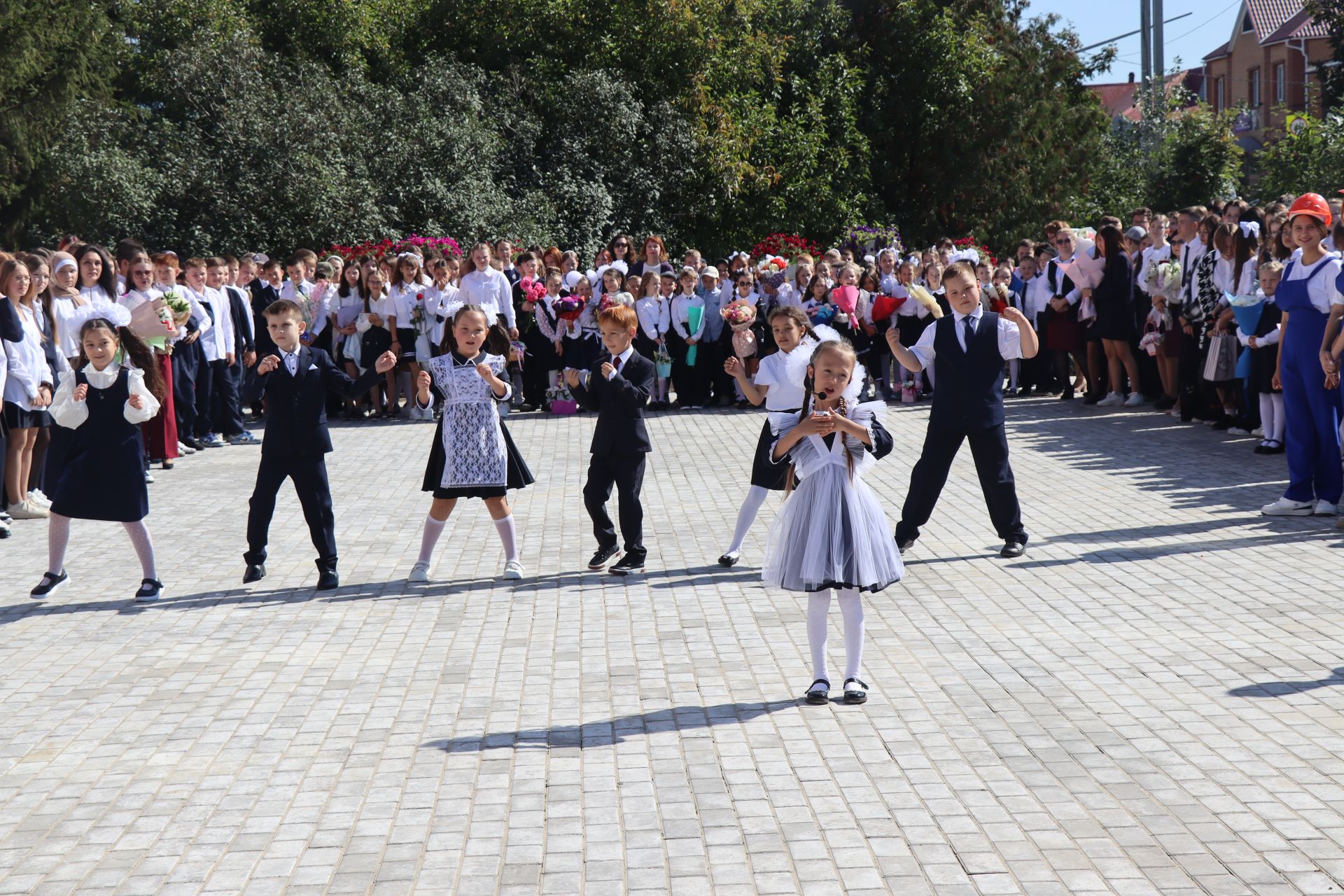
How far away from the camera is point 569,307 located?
59.0 feet

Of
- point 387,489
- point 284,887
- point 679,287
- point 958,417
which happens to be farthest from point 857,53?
point 284,887

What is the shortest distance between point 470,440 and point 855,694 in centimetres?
359

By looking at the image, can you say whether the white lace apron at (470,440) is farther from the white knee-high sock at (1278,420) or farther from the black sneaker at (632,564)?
the white knee-high sock at (1278,420)

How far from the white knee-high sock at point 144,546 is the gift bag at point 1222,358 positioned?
32.7 feet

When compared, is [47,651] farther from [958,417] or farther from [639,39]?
[639,39]

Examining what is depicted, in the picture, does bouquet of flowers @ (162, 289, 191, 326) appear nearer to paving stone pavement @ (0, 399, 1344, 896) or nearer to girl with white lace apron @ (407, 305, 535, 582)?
paving stone pavement @ (0, 399, 1344, 896)

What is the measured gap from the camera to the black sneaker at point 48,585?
8.34 meters

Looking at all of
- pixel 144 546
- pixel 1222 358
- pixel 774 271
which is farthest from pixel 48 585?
pixel 774 271

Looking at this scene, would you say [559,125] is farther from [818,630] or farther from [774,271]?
[818,630]

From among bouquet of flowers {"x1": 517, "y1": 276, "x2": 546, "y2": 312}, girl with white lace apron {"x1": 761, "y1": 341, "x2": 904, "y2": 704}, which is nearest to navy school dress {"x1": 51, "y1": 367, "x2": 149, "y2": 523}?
girl with white lace apron {"x1": 761, "y1": 341, "x2": 904, "y2": 704}

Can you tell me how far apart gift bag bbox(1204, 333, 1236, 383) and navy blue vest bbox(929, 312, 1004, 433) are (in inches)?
221

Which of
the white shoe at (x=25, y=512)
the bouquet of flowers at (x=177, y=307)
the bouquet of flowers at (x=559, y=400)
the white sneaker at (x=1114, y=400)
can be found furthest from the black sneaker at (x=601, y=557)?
the white sneaker at (x=1114, y=400)

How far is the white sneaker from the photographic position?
17047 mm

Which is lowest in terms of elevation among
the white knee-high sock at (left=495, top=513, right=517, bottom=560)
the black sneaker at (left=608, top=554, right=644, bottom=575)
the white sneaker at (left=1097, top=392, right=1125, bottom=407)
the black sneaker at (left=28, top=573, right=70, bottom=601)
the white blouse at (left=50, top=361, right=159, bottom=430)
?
the black sneaker at (left=608, top=554, right=644, bottom=575)
